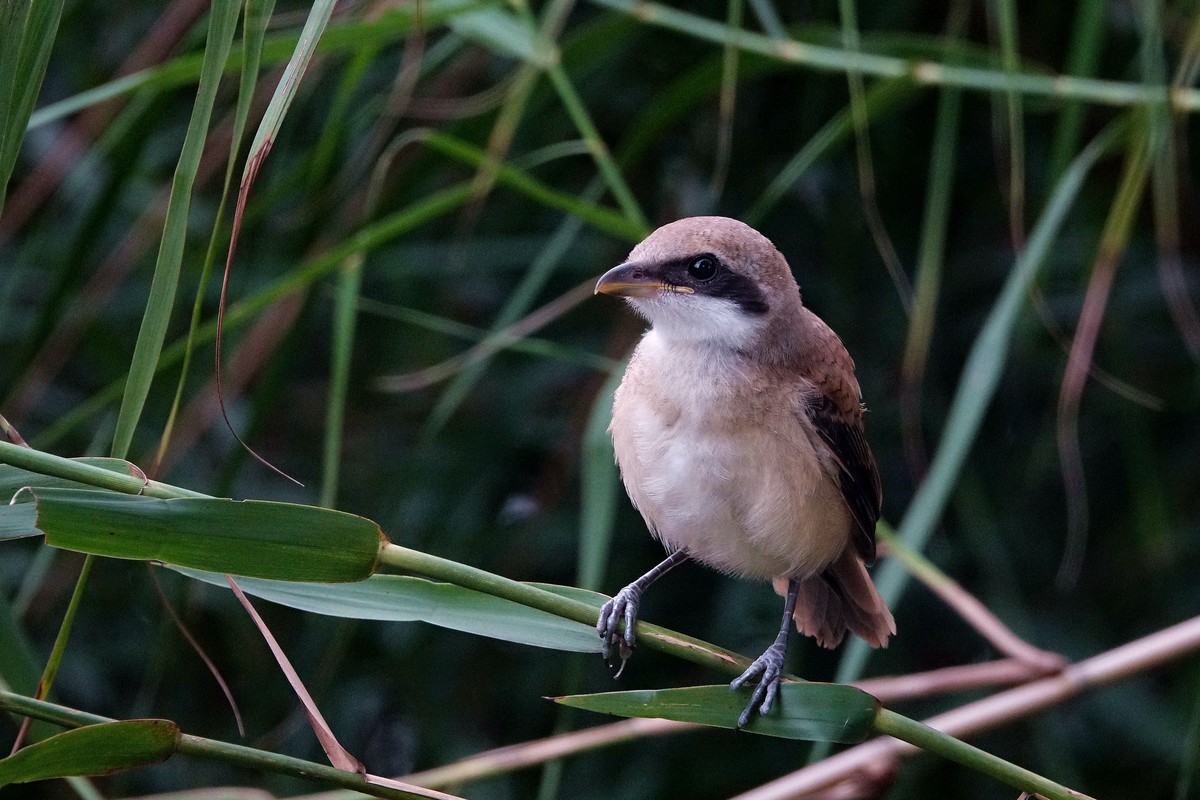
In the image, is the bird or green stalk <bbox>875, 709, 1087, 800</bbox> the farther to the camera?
the bird

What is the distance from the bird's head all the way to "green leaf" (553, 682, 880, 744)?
0.88m

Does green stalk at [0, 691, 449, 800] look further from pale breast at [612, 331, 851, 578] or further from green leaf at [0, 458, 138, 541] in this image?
pale breast at [612, 331, 851, 578]

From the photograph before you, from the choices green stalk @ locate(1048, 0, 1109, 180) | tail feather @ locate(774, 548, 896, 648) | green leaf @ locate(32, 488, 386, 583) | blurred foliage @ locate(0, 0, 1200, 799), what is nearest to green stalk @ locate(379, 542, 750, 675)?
green leaf @ locate(32, 488, 386, 583)

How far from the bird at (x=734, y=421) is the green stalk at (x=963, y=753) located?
26.3 inches

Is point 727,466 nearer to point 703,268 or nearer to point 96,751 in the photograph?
point 703,268

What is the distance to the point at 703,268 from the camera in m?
2.41

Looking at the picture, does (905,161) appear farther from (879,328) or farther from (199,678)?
(199,678)

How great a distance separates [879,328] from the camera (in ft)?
13.3

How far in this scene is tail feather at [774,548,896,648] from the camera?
267cm

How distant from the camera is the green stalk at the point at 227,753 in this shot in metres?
1.32

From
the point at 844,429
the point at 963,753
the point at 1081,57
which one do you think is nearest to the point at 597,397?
the point at 844,429

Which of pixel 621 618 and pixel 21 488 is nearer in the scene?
pixel 21 488

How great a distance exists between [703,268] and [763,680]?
2.74 feet

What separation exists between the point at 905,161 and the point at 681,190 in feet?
2.33
